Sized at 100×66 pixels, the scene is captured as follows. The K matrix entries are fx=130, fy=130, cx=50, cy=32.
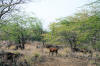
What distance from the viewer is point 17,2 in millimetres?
8914

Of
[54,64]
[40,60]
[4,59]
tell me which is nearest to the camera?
[4,59]

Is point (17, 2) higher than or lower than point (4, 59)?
higher

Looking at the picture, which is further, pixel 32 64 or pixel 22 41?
pixel 22 41

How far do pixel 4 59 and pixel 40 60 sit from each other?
3055 mm

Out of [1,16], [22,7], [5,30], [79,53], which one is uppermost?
[22,7]

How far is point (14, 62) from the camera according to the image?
9.73 meters

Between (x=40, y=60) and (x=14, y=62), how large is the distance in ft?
8.15

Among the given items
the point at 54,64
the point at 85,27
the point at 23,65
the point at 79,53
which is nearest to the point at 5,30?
the point at 23,65

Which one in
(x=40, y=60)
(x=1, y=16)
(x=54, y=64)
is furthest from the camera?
(x=40, y=60)

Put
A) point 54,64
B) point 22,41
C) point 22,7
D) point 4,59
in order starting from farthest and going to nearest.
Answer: point 22,41, point 54,64, point 4,59, point 22,7

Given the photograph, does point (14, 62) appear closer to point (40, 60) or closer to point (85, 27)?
point (40, 60)

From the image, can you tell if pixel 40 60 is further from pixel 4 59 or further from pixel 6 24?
pixel 6 24

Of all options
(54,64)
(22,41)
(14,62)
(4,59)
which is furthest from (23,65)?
(22,41)

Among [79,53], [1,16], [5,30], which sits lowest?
[79,53]
